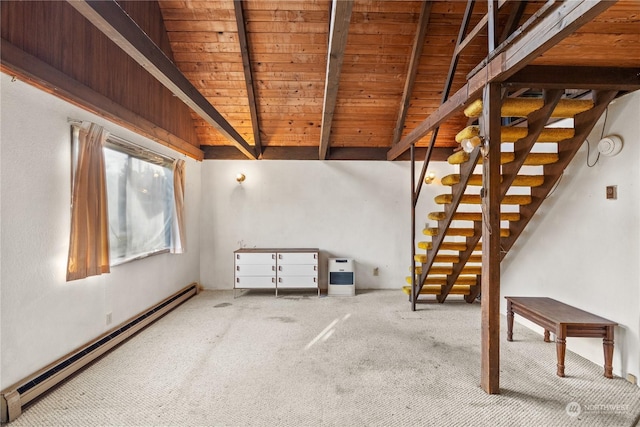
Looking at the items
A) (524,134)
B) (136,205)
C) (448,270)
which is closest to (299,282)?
(448,270)

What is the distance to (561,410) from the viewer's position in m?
1.92

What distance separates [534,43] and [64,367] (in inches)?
155

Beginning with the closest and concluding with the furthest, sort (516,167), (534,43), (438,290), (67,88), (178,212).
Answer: (534,43) < (67,88) < (516,167) < (178,212) < (438,290)

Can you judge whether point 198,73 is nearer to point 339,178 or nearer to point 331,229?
point 339,178

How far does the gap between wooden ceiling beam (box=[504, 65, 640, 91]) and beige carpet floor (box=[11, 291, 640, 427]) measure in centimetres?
229

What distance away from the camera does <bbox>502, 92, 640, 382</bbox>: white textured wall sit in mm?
2223

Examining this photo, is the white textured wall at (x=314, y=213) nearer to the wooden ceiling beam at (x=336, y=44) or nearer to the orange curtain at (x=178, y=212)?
the orange curtain at (x=178, y=212)

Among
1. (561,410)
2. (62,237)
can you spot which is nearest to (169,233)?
(62,237)

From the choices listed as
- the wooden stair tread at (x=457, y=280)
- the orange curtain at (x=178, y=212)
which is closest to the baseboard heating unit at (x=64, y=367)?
the orange curtain at (x=178, y=212)

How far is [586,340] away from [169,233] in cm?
483

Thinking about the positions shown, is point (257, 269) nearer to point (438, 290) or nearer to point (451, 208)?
point (438, 290)

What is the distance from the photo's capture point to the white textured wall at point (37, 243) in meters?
1.86

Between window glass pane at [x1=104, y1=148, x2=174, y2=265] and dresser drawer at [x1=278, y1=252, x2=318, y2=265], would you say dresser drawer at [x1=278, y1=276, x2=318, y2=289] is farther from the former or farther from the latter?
window glass pane at [x1=104, y1=148, x2=174, y2=265]

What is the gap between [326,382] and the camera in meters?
2.23
